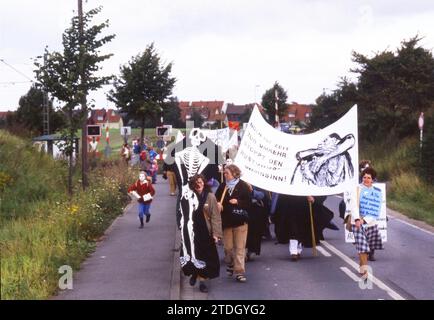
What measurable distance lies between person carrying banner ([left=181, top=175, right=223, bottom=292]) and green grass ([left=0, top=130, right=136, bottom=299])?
182 cm

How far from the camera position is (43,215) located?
1634 centimetres

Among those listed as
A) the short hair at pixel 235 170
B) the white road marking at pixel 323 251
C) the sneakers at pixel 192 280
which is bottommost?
the white road marking at pixel 323 251

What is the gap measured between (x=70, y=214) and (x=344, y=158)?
18.4 feet

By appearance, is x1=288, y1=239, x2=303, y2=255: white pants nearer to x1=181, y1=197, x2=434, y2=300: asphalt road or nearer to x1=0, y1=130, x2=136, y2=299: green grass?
x1=181, y1=197, x2=434, y2=300: asphalt road

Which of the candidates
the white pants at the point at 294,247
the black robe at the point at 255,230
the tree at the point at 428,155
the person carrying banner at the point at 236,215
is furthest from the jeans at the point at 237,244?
the tree at the point at 428,155

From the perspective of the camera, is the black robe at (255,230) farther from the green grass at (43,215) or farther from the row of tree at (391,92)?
the row of tree at (391,92)

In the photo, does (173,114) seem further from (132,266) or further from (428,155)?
(132,266)

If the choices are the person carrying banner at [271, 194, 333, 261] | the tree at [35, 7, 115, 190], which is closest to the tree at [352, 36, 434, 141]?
the tree at [35, 7, 115, 190]

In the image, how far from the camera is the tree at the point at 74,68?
19375mm

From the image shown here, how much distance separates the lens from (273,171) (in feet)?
39.8

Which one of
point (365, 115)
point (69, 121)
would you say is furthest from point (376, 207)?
point (365, 115)

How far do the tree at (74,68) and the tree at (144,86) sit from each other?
25565mm

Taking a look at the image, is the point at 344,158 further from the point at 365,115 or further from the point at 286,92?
the point at 286,92

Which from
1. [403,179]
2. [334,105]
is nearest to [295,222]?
[403,179]
